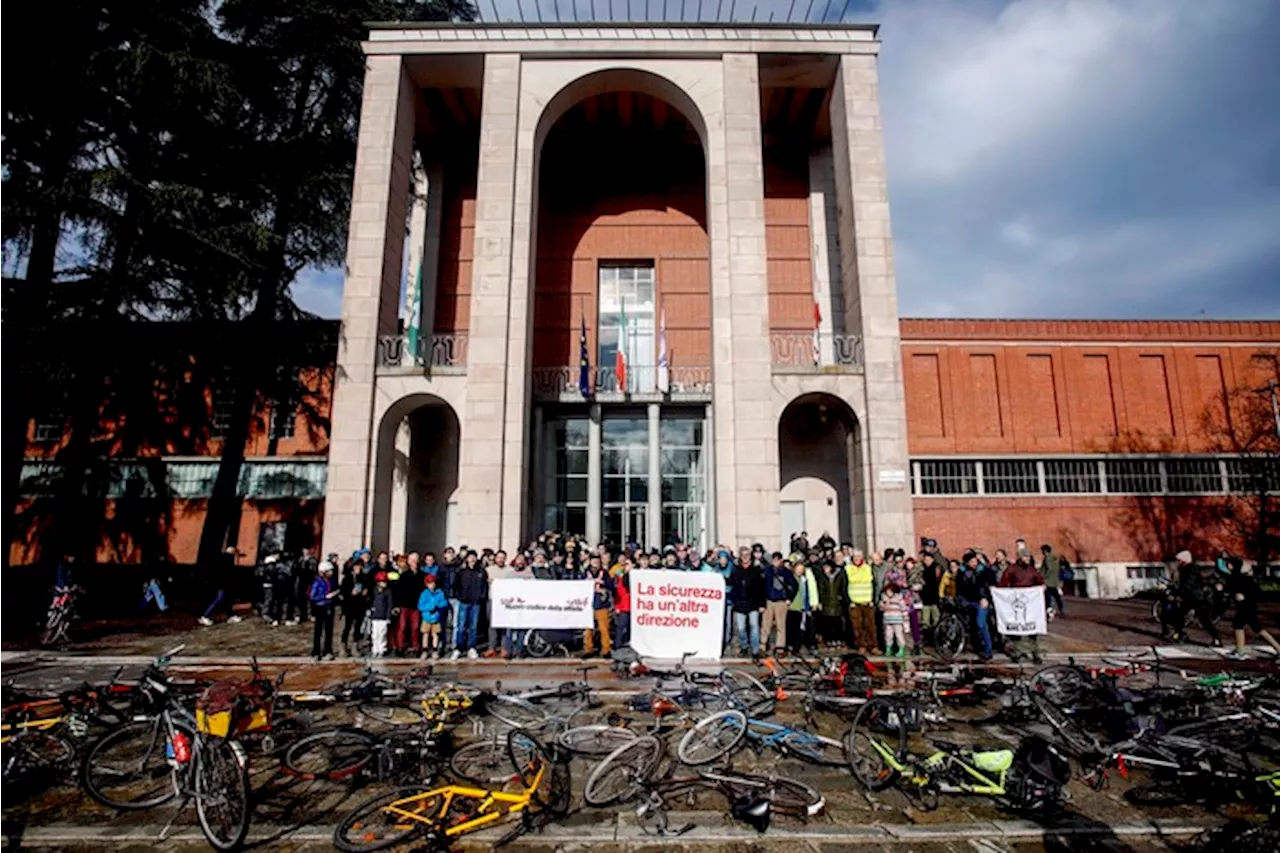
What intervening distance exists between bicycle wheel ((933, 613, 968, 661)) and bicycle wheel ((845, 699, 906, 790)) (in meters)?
6.43

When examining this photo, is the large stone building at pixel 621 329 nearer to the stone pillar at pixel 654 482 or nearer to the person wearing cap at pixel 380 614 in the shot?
the stone pillar at pixel 654 482

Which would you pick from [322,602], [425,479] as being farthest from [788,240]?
[322,602]

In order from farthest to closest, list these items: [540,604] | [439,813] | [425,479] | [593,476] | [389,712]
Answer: [425,479]
[593,476]
[540,604]
[389,712]
[439,813]

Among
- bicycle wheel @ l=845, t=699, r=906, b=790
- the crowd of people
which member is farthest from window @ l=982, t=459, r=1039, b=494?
bicycle wheel @ l=845, t=699, r=906, b=790

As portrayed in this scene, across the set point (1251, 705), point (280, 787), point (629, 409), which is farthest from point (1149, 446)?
Result: point (280, 787)

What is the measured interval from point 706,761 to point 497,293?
1401 centimetres

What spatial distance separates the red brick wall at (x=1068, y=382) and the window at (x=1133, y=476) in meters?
0.78

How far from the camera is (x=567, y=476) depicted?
2030 centimetres

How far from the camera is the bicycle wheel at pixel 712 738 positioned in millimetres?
5809

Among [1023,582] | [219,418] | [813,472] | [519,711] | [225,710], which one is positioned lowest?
[519,711]

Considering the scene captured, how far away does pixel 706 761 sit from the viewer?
19.0 feet

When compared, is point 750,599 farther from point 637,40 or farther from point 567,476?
point 637,40

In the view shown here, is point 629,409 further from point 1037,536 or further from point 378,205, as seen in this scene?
point 1037,536

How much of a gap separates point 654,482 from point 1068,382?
22.6m
